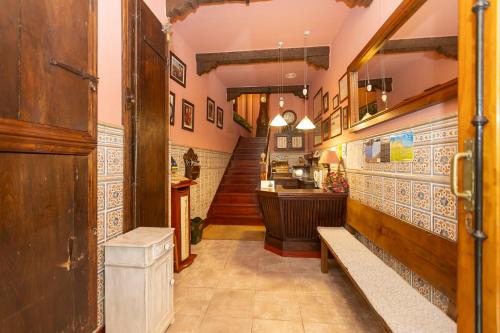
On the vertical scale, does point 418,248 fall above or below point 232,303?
above

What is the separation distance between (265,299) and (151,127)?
84.2 inches

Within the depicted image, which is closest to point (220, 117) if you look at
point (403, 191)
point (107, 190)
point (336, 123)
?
point (336, 123)

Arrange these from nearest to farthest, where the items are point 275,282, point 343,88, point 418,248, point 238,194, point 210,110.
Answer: point 418,248
point 275,282
point 343,88
point 210,110
point 238,194

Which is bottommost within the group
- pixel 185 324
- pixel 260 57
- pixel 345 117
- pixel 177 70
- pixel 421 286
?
pixel 185 324

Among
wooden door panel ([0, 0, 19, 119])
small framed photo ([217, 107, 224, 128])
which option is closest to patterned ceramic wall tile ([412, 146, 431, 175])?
wooden door panel ([0, 0, 19, 119])

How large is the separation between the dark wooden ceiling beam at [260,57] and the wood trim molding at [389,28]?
1899 mm

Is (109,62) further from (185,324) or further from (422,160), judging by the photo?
(422,160)

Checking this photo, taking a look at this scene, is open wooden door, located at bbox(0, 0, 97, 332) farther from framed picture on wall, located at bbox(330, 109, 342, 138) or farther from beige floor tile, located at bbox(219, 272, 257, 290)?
framed picture on wall, located at bbox(330, 109, 342, 138)

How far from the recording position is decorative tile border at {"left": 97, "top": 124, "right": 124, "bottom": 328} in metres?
1.72

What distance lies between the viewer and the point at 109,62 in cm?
184

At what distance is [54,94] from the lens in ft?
4.40

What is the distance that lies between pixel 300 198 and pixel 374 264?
4.48 ft

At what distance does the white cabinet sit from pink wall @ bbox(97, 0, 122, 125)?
3.26 feet

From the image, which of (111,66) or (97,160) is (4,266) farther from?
(111,66)
